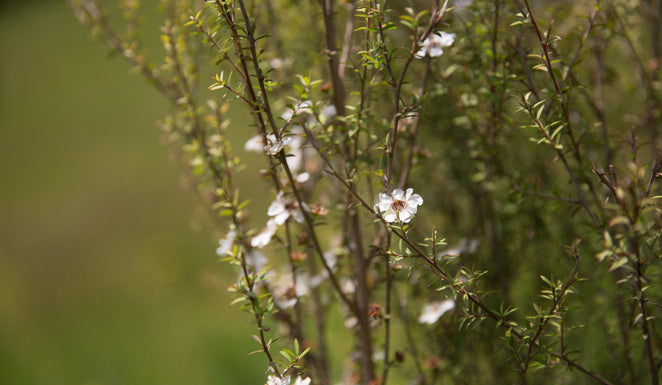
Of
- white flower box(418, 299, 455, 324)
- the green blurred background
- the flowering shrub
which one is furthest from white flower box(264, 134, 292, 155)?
white flower box(418, 299, 455, 324)

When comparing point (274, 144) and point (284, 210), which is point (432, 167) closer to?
point (284, 210)

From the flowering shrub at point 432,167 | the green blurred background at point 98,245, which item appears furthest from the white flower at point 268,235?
the green blurred background at point 98,245

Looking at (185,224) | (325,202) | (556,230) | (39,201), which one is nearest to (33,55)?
(39,201)

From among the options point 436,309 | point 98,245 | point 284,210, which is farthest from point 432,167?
point 98,245

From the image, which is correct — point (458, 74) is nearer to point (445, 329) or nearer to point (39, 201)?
point (445, 329)

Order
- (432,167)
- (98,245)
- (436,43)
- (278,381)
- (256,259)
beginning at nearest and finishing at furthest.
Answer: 1. (278,381)
2. (436,43)
3. (256,259)
4. (432,167)
5. (98,245)

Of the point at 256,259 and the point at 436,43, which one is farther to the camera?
the point at 256,259

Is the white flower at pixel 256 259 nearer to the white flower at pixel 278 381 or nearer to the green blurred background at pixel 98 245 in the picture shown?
the green blurred background at pixel 98 245
